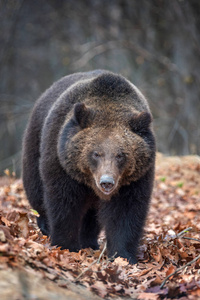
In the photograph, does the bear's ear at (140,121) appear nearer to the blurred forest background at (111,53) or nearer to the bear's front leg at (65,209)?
the bear's front leg at (65,209)

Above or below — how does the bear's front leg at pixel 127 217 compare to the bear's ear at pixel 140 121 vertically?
below

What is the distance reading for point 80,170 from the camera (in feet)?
18.0

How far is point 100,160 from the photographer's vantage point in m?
5.22

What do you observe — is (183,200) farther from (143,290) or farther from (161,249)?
(143,290)

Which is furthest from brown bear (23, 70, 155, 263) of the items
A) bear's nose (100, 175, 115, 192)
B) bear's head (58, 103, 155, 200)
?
bear's nose (100, 175, 115, 192)

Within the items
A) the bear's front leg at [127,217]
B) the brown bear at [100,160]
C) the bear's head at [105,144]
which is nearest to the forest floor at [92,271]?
the bear's front leg at [127,217]

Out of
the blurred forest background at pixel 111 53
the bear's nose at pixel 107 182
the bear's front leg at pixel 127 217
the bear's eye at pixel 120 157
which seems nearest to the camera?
the bear's nose at pixel 107 182

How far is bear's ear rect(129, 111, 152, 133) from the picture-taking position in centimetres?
548

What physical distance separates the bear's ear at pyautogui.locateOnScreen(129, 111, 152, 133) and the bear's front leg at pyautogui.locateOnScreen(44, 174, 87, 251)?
1.03 metres

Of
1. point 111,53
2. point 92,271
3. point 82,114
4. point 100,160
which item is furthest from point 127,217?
point 111,53

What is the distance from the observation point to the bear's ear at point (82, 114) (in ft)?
17.6

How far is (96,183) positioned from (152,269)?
3.91 feet

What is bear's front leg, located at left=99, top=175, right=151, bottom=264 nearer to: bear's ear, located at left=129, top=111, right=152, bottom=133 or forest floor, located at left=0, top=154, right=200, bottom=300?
forest floor, located at left=0, top=154, right=200, bottom=300

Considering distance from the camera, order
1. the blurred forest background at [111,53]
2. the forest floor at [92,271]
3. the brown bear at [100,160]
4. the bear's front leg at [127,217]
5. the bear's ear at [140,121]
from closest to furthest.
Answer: the forest floor at [92,271], the brown bear at [100,160], the bear's ear at [140,121], the bear's front leg at [127,217], the blurred forest background at [111,53]
